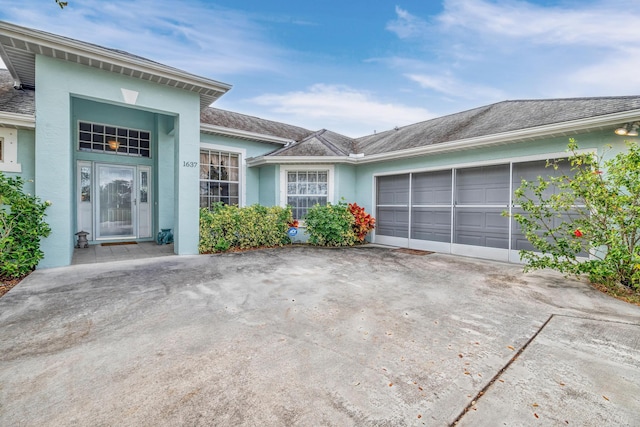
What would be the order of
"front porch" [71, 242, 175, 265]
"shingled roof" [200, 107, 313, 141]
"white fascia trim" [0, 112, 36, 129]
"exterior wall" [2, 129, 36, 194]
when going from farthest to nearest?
"shingled roof" [200, 107, 313, 141], "front porch" [71, 242, 175, 265], "exterior wall" [2, 129, 36, 194], "white fascia trim" [0, 112, 36, 129]

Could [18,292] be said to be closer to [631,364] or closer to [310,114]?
[631,364]

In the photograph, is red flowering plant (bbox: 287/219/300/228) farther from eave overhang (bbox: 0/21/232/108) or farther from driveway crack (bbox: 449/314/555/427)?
driveway crack (bbox: 449/314/555/427)

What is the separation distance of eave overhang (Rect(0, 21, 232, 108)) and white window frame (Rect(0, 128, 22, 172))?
1.36 meters

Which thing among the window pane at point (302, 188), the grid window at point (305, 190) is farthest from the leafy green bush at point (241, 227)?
the window pane at point (302, 188)

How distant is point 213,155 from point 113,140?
2.61 m

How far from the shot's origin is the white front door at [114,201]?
25.2ft

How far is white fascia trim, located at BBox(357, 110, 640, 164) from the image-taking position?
4.68 m

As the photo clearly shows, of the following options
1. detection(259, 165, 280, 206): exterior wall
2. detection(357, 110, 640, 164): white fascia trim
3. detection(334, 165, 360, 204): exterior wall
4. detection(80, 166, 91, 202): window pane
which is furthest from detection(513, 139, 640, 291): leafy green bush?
detection(80, 166, 91, 202): window pane

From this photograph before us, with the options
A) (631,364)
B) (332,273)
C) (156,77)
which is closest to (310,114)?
(156,77)

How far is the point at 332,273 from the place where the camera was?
5.18m

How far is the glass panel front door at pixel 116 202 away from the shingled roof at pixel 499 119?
710 cm

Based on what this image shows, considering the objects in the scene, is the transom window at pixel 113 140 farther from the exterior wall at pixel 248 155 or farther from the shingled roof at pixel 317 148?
the shingled roof at pixel 317 148

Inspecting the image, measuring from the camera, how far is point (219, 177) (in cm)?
868

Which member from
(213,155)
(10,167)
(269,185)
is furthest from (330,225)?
(10,167)
